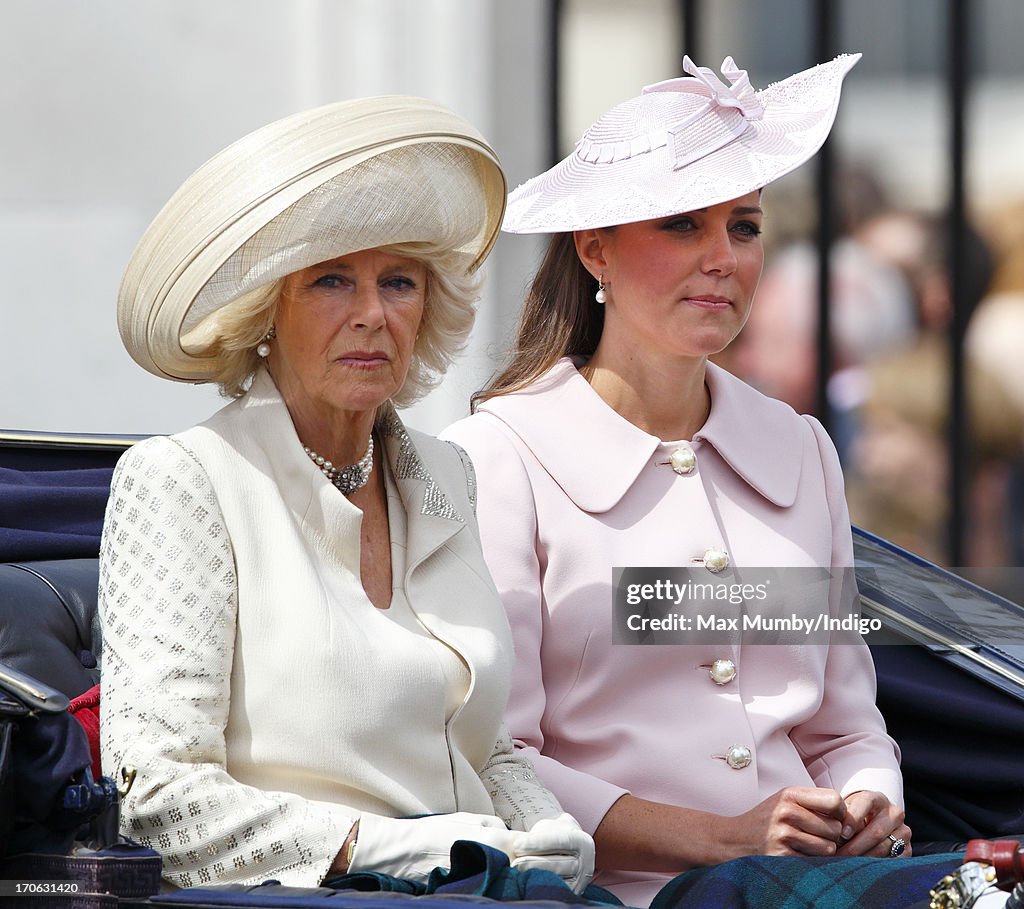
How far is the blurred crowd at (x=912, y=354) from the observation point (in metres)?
6.27

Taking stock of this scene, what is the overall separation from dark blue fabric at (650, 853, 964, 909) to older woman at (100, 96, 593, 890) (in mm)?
163

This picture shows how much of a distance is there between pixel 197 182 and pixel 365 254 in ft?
0.76

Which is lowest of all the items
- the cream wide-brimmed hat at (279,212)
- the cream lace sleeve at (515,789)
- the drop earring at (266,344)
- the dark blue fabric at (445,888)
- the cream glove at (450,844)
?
the dark blue fabric at (445,888)

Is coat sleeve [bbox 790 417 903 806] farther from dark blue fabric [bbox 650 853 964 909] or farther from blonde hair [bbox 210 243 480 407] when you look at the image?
blonde hair [bbox 210 243 480 407]

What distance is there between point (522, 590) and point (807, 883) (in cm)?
66

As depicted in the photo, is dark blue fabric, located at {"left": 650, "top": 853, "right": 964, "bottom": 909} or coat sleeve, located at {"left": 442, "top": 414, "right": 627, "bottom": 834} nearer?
dark blue fabric, located at {"left": 650, "top": 853, "right": 964, "bottom": 909}

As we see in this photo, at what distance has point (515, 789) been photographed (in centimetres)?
241

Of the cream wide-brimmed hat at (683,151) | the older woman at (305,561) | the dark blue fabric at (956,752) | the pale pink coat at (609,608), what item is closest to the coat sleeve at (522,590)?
the pale pink coat at (609,608)

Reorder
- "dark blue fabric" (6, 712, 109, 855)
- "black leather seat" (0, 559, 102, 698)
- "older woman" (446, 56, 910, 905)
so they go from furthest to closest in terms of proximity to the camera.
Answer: "older woman" (446, 56, 910, 905) < "black leather seat" (0, 559, 102, 698) < "dark blue fabric" (6, 712, 109, 855)

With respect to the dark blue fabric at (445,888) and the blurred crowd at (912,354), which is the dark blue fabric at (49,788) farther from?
the blurred crowd at (912,354)

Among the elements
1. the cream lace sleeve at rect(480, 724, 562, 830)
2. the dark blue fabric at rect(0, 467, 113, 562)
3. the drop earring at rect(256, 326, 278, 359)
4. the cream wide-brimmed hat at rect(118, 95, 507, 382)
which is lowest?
the cream lace sleeve at rect(480, 724, 562, 830)

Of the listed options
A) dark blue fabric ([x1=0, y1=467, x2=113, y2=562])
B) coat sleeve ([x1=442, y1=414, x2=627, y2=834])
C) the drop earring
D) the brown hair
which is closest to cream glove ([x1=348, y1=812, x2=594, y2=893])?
coat sleeve ([x1=442, y1=414, x2=627, y2=834])

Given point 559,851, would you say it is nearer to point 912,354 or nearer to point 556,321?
point 556,321

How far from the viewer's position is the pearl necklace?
7.76ft
